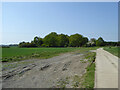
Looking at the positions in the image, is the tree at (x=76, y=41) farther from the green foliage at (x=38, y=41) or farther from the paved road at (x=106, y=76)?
the paved road at (x=106, y=76)

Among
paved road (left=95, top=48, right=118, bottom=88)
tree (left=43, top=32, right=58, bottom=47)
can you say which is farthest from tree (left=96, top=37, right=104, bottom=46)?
paved road (left=95, top=48, right=118, bottom=88)

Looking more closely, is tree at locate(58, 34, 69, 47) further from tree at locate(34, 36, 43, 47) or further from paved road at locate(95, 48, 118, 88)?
paved road at locate(95, 48, 118, 88)

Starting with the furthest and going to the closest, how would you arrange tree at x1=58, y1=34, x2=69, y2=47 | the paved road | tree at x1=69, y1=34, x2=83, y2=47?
tree at x1=58, y1=34, x2=69, y2=47 < tree at x1=69, y1=34, x2=83, y2=47 < the paved road

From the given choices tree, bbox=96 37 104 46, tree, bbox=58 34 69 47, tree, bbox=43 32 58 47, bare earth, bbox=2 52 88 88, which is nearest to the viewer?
bare earth, bbox=2 52 88 88

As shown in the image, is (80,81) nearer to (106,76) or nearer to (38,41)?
(106,76)

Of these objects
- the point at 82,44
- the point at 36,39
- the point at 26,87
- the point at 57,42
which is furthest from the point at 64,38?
the point at 26,87

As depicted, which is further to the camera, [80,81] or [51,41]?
[51,41]

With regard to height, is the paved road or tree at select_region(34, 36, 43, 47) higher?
tree at select_region(34, 36, 43, 47)

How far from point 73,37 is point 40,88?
78.0 metres

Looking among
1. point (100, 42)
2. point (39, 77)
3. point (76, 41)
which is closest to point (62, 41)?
point (76, 41)

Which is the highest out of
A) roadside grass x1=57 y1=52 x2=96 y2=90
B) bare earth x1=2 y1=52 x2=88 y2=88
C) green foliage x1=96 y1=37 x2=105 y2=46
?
green foliage x1=96 y1=37 x2=105 y2=46

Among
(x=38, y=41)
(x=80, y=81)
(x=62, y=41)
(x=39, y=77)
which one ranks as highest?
(x=38, y=41)

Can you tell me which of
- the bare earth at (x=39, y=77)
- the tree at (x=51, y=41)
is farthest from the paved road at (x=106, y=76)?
the tree at (x=51, y=41)

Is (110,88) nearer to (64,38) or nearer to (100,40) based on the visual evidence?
(64,38)
